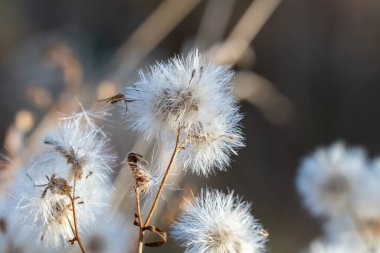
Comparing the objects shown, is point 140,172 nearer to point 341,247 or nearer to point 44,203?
point 44,203

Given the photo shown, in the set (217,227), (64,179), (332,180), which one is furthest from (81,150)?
(332,180)

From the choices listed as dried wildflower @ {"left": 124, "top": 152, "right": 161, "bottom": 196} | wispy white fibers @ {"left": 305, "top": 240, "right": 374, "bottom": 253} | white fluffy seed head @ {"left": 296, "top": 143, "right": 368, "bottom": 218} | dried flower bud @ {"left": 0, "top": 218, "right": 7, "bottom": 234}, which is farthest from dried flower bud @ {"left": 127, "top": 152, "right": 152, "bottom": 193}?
white fluffy seed head @ {"left": 296, "top": 143, "right": 368, "bottom": 218}

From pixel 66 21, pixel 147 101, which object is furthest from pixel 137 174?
pixel 66 21

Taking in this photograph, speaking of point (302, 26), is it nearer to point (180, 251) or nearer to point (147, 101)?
point (180, 251)

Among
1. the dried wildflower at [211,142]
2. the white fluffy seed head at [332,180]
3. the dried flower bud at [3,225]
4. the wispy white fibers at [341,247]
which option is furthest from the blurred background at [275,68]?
the dried wildflower at [211,142]

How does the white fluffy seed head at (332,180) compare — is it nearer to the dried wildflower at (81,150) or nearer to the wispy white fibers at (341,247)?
the wispy white fibers at (341,247)

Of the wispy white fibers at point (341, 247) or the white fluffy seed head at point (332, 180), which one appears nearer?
the wispy white fibers at point (341, 247)

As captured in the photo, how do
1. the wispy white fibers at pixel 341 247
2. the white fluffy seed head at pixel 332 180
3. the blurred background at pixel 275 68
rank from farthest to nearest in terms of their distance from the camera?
the blurred background at pixel 275 68 → the white fluffy seed head at pixel 332 180 → the wispy white fibers at pixel 341 247
